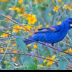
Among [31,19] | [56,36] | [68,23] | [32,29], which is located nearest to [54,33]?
[56,36]

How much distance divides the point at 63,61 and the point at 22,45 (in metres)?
0.30

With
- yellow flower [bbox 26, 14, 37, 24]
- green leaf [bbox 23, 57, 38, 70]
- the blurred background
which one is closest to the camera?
green leaf [bbox 23, 57, 38, 70]

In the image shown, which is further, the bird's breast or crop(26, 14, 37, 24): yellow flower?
crop(26, 14, 37, 24): yellow flower

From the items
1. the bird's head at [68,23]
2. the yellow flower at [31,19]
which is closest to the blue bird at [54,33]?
the bird's head at [68,23]

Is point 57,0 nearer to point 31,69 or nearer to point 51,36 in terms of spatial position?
point 51,36

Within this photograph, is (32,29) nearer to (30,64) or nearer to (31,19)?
(31,19)

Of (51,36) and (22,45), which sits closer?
(22,45)

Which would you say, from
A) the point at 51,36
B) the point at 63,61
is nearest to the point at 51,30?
the point at 51,36

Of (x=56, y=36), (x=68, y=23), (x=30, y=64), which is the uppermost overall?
(x=68, y=23)

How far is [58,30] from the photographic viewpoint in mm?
1350

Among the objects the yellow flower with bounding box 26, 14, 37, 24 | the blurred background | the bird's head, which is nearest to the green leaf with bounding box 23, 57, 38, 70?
the blurred background

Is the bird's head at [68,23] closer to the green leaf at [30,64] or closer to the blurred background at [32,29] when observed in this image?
the blurred background at [32,29]

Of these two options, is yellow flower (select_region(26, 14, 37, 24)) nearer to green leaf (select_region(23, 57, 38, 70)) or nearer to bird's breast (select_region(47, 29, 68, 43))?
bird's breast (select_region(47, 29, 68, 43))

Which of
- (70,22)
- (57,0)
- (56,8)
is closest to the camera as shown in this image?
(70,22)
